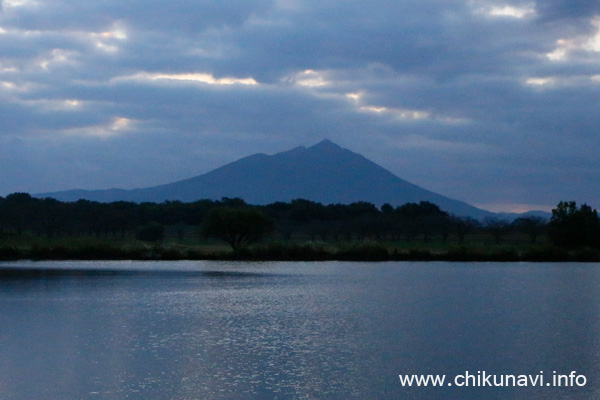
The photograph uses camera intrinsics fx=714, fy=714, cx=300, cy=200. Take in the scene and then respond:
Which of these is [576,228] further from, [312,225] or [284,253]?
[312,225]

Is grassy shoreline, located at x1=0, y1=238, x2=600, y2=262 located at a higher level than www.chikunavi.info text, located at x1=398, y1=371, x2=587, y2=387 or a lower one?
higher

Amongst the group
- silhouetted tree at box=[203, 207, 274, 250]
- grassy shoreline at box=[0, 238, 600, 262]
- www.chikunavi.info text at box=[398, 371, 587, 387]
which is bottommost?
www.chikunavi.info text at box=[398, 371, 587, 387]

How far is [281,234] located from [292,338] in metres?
84.3

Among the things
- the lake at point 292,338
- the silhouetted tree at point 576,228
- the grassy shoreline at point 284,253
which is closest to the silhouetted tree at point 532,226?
the silhouetted tree at point 576,228

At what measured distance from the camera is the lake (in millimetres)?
15094

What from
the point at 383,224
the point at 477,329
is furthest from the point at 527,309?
the point at 383,224

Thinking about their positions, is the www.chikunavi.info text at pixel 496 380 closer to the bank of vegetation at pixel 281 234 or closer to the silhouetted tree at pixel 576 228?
the bank of vegetation at pixel 281 234

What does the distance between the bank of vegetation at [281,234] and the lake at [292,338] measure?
21.1 m

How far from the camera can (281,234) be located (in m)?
105

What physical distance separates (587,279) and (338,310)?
74.8 ft

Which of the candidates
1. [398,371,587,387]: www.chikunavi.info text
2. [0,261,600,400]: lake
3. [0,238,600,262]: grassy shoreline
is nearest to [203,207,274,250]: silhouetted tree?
[0,238,600,262]: grassy shoreline

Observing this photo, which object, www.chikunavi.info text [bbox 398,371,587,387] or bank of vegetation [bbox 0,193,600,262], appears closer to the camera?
www.chikunavi.info text [bbox 398,371,587,387]

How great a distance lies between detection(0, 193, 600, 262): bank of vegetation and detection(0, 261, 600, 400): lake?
69.4 feet

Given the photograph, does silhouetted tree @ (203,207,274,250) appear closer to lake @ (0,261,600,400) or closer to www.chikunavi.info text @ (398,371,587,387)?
lake @ (0,261,600,400)
